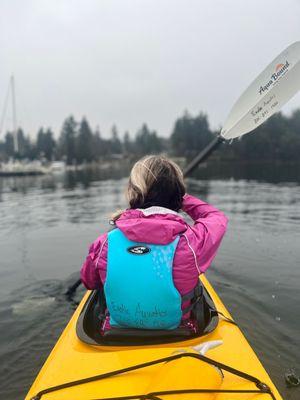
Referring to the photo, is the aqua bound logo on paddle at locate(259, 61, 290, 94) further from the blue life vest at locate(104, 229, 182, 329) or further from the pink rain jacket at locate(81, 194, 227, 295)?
the blue life vest at locate(104, 229, 182, 329)

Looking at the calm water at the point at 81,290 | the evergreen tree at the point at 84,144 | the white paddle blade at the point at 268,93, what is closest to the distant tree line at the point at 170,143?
the evergreen tree at the point at 84,144

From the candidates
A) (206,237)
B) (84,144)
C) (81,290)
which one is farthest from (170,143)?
(206,237)

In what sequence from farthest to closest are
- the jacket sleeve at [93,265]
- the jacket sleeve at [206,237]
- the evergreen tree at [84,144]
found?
1. the evergreen tree at [84,144]
2. the jacket sleeve at [93,265]
3. the jacket sleeve at [206,237]

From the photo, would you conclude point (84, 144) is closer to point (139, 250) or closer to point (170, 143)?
point (170, 143)

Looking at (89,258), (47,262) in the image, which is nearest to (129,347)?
(89,258)

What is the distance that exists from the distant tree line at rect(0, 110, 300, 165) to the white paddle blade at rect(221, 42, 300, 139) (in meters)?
59.3

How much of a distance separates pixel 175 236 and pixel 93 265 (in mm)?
663

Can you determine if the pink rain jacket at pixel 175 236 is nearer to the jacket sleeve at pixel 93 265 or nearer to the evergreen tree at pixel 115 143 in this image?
the jacket sleeve at pixel 93 265

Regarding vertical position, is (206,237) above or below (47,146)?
below

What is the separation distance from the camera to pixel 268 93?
5.29 m

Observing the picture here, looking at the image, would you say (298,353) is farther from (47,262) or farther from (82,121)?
(82,121)

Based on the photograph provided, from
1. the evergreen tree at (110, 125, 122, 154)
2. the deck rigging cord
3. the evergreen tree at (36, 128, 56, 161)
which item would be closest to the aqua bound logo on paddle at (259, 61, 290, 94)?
the deck rigging cord

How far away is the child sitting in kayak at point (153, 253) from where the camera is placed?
254 cm

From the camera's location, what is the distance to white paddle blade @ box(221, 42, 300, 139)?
5188mm
